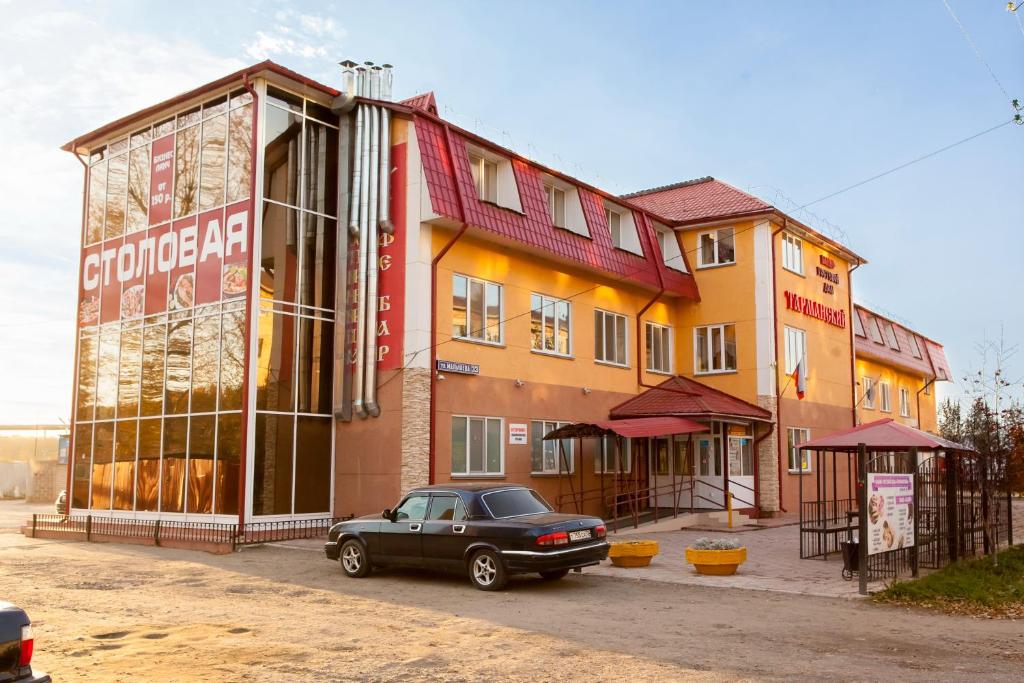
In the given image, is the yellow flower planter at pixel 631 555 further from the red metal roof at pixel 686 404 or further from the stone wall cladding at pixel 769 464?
the stone wall cladding at pixel 769 464

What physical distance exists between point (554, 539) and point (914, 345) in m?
40.0

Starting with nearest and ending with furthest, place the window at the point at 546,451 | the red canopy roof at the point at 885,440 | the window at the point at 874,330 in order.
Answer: the red canopy roof at the point at 885,440, the window at the point at 546,451, the window at the point at 874,330

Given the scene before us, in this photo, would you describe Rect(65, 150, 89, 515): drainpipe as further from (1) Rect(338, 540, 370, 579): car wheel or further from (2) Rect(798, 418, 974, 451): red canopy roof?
(2) Rect(798, 418, 974, 451): red canopy roof

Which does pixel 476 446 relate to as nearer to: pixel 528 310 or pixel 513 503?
pixel 528 310

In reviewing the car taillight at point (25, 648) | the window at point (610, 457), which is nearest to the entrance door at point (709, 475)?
the window at point (610, 457)

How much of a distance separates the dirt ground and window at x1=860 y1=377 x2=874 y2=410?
2877 cm

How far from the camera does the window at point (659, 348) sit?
94.4 feet

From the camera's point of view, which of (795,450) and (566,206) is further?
(795,450)

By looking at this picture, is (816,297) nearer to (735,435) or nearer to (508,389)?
(735,435)

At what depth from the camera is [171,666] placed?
8.23 m

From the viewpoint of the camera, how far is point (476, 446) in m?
21.7

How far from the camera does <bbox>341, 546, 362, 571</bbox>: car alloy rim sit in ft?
47.3

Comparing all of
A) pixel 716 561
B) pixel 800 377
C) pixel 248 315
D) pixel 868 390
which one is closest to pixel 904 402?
pixel 868 390

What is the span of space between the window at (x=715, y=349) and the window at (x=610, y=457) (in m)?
4.24
